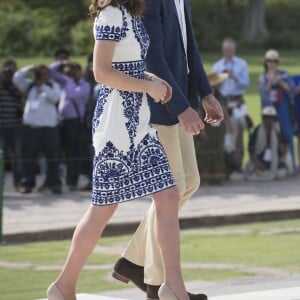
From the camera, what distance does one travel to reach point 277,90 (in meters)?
18.9

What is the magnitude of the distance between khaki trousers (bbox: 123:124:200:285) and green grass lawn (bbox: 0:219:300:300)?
1706 millimetres

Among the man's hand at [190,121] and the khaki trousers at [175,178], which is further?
the khaki trousers at [175,178]

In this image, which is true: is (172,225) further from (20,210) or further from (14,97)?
(14,97)

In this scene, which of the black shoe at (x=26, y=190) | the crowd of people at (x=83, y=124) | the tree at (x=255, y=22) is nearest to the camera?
the crowd of people at (x=83, y=124)

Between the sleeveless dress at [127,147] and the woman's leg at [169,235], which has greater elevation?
the sleeveless dress at [127,147]

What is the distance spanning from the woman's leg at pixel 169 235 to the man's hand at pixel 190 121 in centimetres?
35

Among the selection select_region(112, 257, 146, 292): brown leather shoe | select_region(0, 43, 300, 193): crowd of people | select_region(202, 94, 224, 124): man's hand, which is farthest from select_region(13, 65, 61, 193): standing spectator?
select_region(202, 94, 224, 124): man's hand

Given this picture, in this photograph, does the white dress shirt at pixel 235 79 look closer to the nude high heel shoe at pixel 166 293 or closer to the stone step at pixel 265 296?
the stone step at pixel 265 296

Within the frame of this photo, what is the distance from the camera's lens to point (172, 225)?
695cm

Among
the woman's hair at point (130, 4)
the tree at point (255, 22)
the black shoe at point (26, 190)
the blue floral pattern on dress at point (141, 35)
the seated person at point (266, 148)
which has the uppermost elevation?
the woman's hair at point (130, 4)

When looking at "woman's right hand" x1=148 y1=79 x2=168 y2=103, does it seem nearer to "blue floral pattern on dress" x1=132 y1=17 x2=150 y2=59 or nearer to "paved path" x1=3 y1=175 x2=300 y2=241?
"blue floral pattern on dress" x1=132 y1=17 x2=150 y2=59

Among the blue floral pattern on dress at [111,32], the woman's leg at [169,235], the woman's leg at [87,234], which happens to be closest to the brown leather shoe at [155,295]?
the woman's leg at [169,235]

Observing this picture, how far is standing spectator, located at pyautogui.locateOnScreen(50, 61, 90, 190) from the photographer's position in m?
17.6

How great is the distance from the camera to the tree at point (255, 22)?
237 ft
